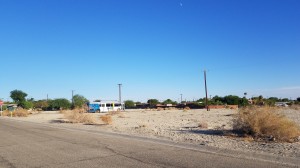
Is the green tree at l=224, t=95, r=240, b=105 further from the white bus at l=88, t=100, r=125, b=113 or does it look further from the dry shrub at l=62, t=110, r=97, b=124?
the dry shrub at l=62, t=110, r=97, b=124

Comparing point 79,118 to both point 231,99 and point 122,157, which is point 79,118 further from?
point 231,99

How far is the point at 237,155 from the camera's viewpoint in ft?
37.0

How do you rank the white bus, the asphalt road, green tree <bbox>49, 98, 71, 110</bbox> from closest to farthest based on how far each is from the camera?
1. the asphalt road
2. the white bus
3. green tree <bbox>49, 98, 71, 110</bbox>

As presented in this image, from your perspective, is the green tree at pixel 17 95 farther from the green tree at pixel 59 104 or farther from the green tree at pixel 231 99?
the green tree at pixel 231 99

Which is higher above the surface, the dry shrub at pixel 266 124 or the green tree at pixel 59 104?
the green tree at pixel 59 104

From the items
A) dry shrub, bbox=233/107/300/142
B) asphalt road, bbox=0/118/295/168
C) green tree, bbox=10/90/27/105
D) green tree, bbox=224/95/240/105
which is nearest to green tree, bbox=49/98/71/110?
green tree, bbox=10/90/27/105

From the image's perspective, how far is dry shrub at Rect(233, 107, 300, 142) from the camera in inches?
604

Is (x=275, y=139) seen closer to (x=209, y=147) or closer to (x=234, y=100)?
(x=209, y=147)

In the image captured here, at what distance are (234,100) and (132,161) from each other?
11298cm

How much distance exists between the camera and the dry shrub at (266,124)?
15.4 metres

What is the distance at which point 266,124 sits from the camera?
1625 cm

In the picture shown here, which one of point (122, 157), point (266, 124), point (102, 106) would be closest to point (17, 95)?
point (102, 106)

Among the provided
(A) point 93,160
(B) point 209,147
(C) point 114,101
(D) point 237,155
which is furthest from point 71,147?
(C) point 114,101

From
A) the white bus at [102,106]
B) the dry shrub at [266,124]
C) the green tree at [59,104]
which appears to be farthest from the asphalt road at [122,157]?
the green tree at [59,104]
